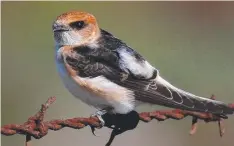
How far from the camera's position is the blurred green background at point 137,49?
2.27 meters

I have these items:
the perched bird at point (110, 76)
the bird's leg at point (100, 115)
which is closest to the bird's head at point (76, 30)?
the perched bird at point (110, 76)

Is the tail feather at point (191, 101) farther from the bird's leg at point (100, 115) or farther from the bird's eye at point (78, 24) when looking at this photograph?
the bird's eye at point (78, 24)

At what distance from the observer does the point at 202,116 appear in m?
1.87

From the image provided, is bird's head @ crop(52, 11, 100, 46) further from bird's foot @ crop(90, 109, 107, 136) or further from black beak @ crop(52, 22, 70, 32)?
bird's foot @ crop(90, 109, 107, 136)

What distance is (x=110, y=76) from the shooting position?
1963 mm

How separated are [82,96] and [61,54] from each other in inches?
5.5

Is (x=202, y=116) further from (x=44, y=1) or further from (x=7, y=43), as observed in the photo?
(x=44, y=1)

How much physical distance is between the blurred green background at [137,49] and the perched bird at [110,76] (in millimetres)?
85

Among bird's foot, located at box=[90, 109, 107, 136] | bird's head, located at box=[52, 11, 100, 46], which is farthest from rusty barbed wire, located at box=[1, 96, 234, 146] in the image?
bird's head, located at box=[52, 11, 100, 46]

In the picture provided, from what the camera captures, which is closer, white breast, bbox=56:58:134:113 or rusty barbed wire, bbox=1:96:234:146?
rusty barbed wire, bbox=1:96:234:146

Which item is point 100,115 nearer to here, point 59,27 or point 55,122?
point 59,27

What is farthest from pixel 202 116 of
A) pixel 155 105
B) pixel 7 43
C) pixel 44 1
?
pixel 44 1

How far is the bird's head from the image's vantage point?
1964 mm

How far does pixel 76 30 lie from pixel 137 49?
29.3 inches
